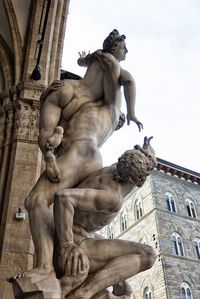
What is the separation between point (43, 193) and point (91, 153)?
40 centimetres

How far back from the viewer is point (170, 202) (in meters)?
26.2

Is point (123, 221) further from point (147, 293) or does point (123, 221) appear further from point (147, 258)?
point (147, 258)

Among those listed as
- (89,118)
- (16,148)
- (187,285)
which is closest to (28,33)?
(16,148)

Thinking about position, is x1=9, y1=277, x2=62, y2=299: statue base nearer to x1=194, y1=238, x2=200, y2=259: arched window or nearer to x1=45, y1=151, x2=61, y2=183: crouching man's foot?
x1=45, y1=151, x2=61, y2=183: crouching man's foot

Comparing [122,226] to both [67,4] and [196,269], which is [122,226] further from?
[67,4]

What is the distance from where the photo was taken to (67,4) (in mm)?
9406

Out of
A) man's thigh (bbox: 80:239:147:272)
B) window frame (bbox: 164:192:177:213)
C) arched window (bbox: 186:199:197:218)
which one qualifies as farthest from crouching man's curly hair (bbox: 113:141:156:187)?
arched window (bbox: 186:199:197:218)

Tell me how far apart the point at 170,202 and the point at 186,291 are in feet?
19.8

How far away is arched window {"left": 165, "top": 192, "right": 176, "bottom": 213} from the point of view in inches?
1019

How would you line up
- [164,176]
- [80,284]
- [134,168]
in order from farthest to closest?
[164,176] < [134,168] < [80,284]

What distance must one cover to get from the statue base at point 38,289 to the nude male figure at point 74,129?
2.2 inches

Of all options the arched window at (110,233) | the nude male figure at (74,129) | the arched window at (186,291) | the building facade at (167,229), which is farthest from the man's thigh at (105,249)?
the arched window at (110,233)

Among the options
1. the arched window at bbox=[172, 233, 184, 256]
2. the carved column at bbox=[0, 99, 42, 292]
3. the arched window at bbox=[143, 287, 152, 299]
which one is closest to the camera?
the carved column at bbox=[0, 99, 42, 292]

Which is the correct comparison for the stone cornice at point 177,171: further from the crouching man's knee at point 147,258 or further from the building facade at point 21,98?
the crouching man's knee at point 147,258
